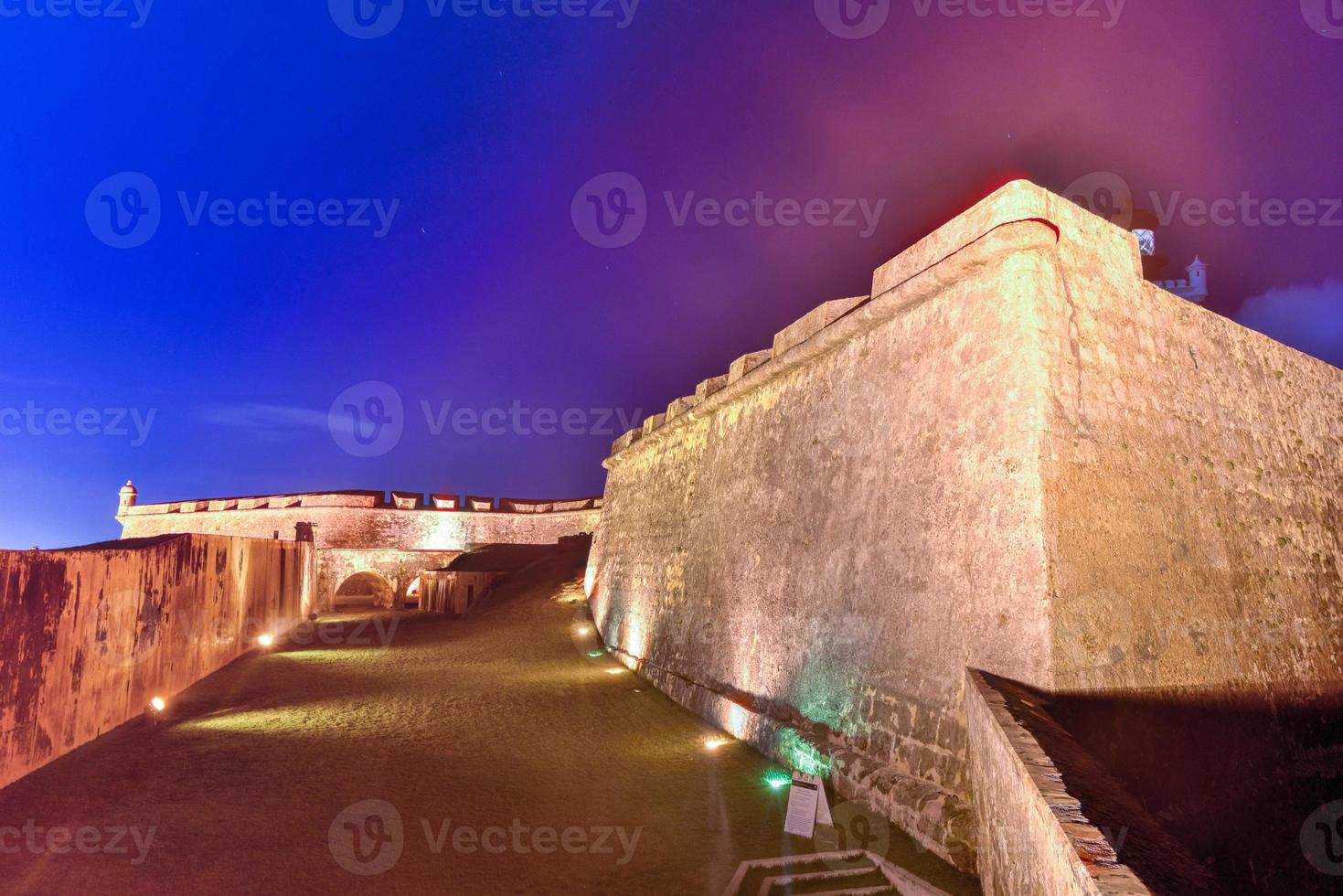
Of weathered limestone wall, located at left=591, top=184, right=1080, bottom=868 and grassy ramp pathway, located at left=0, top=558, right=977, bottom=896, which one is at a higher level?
weathered limestone wall, located at left=591, top=184, right=1080, bottom=868

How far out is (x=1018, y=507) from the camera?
4.69 m

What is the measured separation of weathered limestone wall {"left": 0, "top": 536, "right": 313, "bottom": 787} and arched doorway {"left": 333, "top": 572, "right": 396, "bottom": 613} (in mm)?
16682

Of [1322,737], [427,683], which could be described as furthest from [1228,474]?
[427,683]

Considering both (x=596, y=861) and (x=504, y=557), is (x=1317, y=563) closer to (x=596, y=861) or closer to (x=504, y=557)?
(x=596, y=861)

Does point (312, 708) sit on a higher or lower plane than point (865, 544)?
lower

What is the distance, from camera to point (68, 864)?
4.15 meters

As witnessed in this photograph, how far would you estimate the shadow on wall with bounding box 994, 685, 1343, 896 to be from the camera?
4.29 metres

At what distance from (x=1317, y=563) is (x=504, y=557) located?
2168 centimetres


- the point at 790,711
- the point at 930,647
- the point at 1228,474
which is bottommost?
the point at 790,711

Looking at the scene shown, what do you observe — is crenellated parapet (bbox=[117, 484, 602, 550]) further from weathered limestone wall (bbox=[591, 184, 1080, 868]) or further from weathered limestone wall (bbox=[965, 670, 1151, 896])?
weathered limestone wall (bbox=[965, 670, 1151, 896])
